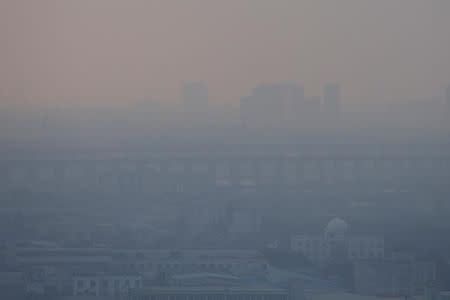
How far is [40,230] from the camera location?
10.7 metres

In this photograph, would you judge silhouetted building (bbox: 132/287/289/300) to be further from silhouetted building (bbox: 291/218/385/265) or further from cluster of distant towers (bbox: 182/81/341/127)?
cluster of distant towers (bbox: 182/81/341/127)

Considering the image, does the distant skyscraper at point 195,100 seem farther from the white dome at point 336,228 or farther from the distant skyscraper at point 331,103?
the white dome at point 336,228

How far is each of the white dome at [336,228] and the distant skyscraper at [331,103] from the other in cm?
395

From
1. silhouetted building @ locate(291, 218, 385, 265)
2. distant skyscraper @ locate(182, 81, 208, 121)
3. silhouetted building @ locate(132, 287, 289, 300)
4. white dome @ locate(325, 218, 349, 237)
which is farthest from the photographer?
distant skyscraper @ locate(182, 81, 208, 121)

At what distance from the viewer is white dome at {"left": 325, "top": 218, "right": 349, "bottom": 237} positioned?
10.2m

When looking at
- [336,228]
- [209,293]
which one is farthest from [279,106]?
[209,293]

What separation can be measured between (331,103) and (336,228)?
14.2 feet

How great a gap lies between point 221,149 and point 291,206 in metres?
2.85

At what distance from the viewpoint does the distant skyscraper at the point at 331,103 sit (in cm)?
1440

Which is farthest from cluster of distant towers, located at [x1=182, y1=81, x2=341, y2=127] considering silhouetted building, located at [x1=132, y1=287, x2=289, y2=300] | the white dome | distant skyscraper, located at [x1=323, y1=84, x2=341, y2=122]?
silhouetted building, located at [x1=132, y1=287, x2=289, y2=300]

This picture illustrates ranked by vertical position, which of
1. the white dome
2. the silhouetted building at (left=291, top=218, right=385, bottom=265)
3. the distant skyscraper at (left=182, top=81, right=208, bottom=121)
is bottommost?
the silhouetted building at (left=291, top=218, right=385, bottom=265)


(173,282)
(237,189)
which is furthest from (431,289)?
(237,189)

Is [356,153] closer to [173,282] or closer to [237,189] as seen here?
[237,189]

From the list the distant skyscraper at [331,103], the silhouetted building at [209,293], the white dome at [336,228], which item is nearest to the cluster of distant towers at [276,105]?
the distant skyscraper at [331,103]
